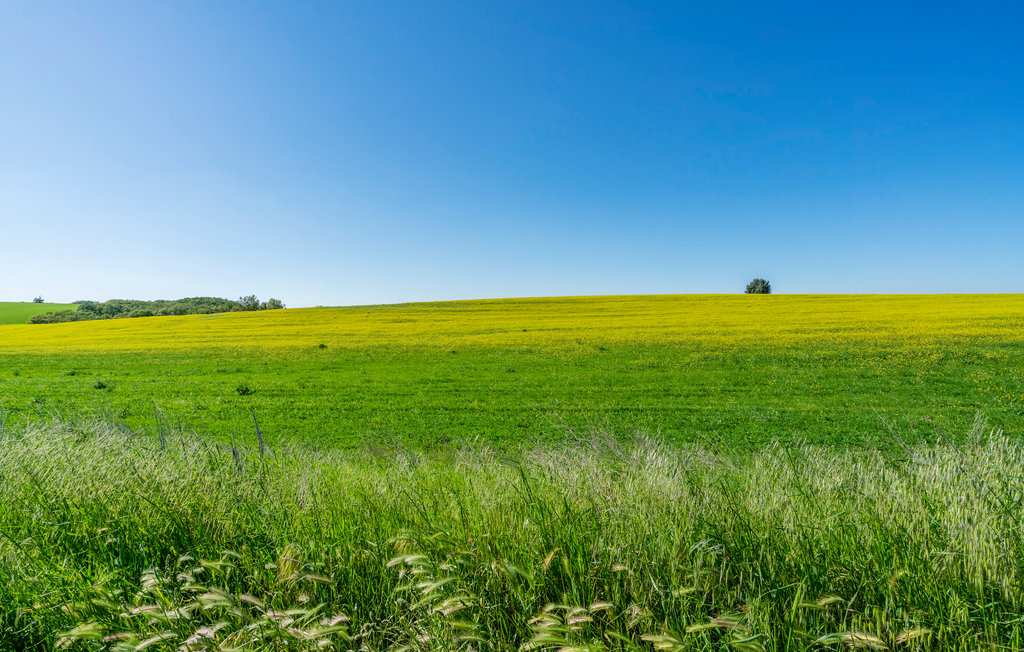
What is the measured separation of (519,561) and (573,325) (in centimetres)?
3254

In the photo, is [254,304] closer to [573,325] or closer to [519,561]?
[573,325]

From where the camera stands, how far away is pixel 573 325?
3462 centimetres

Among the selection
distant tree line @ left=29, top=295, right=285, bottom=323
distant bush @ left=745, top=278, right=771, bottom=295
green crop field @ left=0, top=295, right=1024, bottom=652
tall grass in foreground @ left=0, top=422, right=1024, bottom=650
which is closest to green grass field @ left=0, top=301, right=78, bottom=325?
distant tree line @ left=29, top=295, right=285, bottom=323

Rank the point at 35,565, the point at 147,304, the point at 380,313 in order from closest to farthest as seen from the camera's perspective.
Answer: the point at 35,565 → the point at 380,313 → the point at 147,304

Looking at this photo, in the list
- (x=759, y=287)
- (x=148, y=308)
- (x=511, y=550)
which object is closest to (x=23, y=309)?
(x=148, y=308)

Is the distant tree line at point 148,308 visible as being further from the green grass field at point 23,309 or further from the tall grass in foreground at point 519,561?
the tall grass in foreground at point 519,561

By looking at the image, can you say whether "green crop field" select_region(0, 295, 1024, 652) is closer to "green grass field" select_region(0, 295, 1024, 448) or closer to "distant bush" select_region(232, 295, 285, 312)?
"green grass field" select_region(0, 295, 1024, 448)

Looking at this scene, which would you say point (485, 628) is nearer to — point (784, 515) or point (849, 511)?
point (784, 515)

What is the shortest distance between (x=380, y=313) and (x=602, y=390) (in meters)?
37.1

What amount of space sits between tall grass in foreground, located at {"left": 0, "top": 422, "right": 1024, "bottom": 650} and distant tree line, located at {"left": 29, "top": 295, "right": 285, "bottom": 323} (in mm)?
71588

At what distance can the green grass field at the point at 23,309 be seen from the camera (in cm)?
6664

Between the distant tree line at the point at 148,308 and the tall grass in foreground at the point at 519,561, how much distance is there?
71588mm

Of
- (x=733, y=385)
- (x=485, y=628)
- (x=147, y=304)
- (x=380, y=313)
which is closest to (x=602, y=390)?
(x=733, y=385)

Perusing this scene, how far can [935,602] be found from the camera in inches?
78.8
